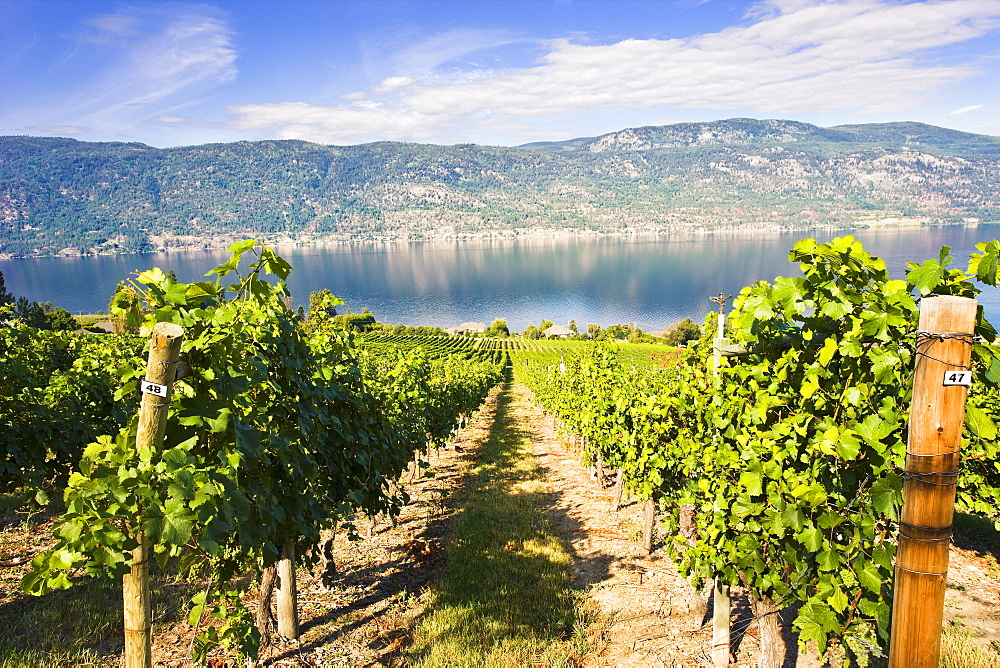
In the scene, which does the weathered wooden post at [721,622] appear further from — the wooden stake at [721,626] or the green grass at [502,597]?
the green grass at [502,597]

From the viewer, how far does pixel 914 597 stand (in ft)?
7.22

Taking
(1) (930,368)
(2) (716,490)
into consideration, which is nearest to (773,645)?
(2) (716,490)

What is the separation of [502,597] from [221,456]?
4.72m

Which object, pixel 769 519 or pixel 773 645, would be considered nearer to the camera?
pixel 769 519

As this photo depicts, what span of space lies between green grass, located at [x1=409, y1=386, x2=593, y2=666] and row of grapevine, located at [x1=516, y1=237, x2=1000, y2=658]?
1767 millimetres

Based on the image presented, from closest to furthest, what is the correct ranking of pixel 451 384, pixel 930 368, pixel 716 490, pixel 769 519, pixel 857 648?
1. pixel 930 368
2. pixel 769 519
3. pixel 716 490
4. pixel 857 648
5. pixel 451 384

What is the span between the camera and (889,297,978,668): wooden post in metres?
2.02

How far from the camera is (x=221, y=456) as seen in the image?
259 centimetres

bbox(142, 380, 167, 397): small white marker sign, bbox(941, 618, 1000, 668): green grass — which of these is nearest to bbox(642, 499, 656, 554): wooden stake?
bbox(941, 618, 1000, 668): green grass

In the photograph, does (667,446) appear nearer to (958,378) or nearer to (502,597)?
(502,597)

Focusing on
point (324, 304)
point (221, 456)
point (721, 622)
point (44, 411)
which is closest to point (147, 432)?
point (221, 456)

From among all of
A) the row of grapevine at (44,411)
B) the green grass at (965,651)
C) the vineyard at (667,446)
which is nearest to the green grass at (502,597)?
the vineyard at (667,446)

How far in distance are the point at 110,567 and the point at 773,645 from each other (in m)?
4.70

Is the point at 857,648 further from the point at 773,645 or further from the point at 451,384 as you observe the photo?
the point at 451,384
